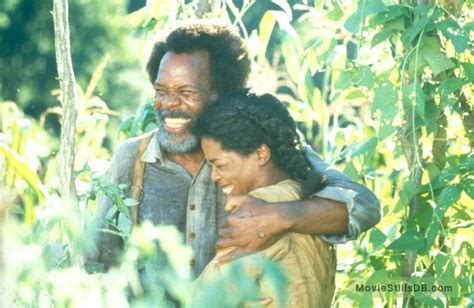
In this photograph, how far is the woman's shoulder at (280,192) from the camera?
295 centimetres

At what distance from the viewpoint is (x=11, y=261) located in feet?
4.47

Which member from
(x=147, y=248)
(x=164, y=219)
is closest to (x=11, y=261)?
(x=147, y=248)

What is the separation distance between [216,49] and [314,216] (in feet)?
2.67

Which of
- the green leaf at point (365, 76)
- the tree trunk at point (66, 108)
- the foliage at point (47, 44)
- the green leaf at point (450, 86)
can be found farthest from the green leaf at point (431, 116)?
the foliage at point (47, 44)

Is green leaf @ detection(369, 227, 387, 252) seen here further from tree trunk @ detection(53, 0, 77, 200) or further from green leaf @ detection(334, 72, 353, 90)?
tree trunk @ detection(53, 0, 77, 200)

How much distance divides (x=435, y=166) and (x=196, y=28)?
2.99 ft

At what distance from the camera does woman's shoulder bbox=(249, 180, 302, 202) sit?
2.95 metres

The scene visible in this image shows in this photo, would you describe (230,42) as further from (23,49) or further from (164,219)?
(23,49)

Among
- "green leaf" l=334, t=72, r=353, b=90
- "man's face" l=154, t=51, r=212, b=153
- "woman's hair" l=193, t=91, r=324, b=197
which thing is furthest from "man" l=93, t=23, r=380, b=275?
"green leaf" l=334, t=72, r=353, b=90

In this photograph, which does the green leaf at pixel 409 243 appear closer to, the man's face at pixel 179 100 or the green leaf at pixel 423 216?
the green leaf at pixel 423 216

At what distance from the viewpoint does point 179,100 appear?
340 centimetres

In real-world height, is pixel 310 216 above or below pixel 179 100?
below

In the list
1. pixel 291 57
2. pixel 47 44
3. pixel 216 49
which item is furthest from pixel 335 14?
pixel 47 44

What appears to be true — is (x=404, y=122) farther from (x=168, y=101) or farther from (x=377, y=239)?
(x=168, y=101)
